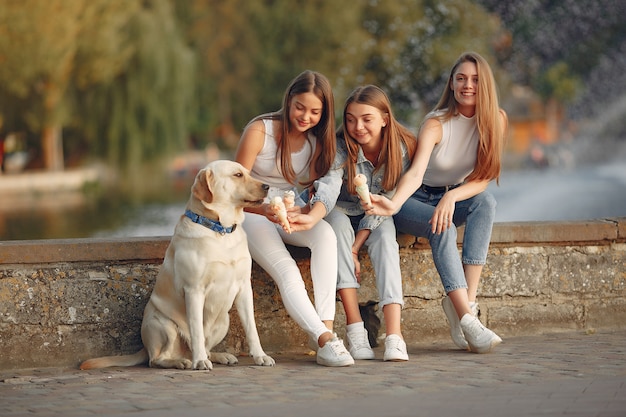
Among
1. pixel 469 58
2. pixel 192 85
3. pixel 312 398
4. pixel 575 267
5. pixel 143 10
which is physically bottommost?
pixel 312 398

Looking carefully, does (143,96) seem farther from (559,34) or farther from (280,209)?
(280,209)

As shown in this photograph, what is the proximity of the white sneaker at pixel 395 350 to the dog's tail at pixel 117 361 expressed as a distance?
133 centimetres

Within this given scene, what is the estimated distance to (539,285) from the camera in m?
6.93

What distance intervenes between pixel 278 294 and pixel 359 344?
0.66 metres

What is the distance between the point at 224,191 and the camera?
6016 millimetres

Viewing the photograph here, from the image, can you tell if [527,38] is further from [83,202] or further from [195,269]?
[195,269]

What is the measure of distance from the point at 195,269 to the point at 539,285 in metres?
2.23

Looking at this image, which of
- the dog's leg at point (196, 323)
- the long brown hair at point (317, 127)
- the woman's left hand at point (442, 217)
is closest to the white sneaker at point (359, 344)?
the woman's left hand at point (442, 217)

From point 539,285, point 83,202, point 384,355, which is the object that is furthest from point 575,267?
point 83,202

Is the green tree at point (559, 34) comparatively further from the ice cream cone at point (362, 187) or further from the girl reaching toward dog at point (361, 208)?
the ice cream cone at point (362, 187)

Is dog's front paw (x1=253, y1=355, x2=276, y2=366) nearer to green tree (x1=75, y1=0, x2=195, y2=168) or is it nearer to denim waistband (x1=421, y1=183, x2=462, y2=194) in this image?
denim waistband (x1=421, y1=183, x2=462, y2=194)

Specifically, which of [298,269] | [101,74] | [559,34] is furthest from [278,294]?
[559,34]

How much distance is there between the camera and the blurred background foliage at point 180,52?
29.0 metres

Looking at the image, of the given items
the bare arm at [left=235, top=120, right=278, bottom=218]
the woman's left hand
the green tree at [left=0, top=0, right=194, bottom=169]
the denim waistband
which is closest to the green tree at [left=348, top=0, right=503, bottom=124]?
the green tree at [left=0, top=0, right=194, bottom=169]
